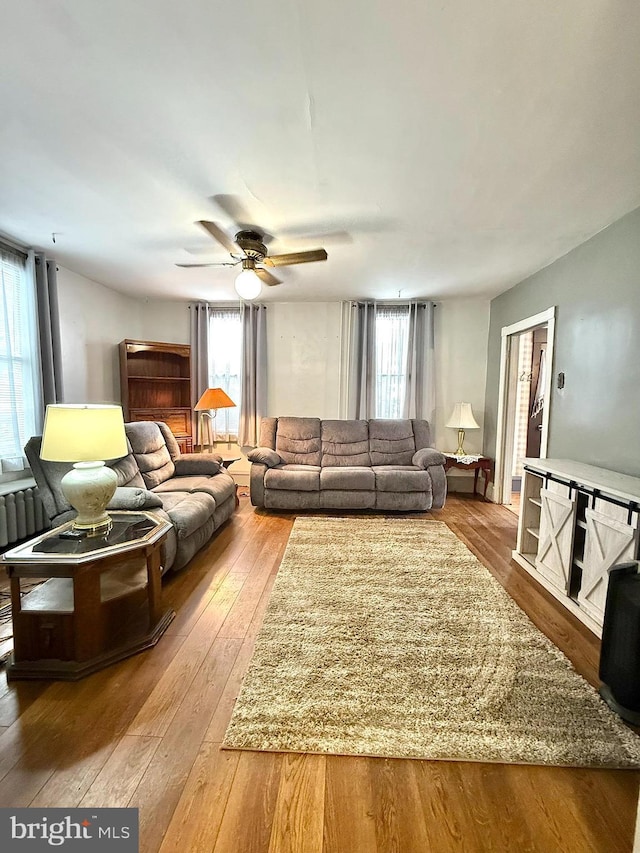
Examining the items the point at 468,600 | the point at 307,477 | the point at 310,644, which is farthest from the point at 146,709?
the point at 307,477

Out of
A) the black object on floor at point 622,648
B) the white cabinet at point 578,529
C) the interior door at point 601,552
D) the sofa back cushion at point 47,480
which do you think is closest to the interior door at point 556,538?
the white cabinet at point 578,529

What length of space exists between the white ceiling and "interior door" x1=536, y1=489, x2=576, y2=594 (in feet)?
6.48

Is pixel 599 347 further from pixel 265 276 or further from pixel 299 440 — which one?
pixel 299 440

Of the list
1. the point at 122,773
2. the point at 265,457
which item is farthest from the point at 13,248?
the point at 122,773

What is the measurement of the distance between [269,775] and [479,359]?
4964 mm

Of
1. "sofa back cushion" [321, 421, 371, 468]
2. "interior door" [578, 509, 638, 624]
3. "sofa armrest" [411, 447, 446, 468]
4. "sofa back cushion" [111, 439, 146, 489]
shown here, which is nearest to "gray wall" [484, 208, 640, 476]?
"interior door" [578, 509, 638, 624]

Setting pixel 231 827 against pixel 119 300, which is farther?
pixel 119 300

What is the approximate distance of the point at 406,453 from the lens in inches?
179

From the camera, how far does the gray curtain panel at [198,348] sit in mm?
5105

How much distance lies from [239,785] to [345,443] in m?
3.62

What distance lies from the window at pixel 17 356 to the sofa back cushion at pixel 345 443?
9.91ft

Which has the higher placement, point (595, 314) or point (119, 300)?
point (119, 300)

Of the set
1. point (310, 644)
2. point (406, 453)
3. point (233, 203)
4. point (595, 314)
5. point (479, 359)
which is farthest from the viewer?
point (479, 359)

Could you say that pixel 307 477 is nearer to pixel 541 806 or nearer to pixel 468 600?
pixel 468 600
